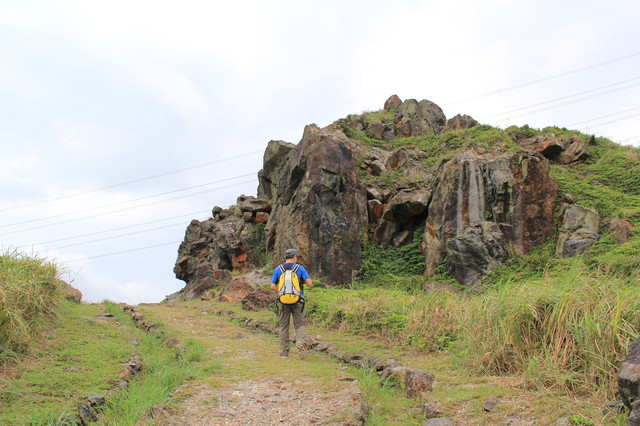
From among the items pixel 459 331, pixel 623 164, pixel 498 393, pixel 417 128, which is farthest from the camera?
pixel 417 128

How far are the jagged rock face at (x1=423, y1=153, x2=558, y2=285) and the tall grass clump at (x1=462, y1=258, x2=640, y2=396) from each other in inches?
405

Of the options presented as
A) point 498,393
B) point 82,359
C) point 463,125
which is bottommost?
point 498,393

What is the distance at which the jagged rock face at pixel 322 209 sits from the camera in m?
19.1

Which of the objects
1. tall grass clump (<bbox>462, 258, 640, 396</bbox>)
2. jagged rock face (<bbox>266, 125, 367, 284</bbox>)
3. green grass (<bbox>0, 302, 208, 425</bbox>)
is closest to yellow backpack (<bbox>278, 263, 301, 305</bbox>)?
green grass (<bbox>0, 302, 208, 425</bbox>)

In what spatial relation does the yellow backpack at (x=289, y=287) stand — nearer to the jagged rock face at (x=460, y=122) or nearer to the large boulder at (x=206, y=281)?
the large boulder at (x=206, y=281)

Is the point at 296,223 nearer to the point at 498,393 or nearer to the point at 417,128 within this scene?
the point at 498,393

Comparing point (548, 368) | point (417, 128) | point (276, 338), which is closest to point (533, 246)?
point (276, 338)

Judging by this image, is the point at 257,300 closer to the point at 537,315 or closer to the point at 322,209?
the point at 322,209

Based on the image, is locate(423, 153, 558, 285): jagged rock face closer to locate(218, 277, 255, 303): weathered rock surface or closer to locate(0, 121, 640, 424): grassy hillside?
locate(0, 121, 640, 424): grassy hillside

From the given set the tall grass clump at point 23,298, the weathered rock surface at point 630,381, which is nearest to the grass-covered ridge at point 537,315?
the weathered rock surface at point 630,381

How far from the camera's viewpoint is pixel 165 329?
10984 millimetres

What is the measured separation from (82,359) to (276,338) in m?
4.35

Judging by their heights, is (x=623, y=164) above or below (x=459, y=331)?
above

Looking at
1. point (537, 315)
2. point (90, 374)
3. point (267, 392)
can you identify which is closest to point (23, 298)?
point (90, 374)
